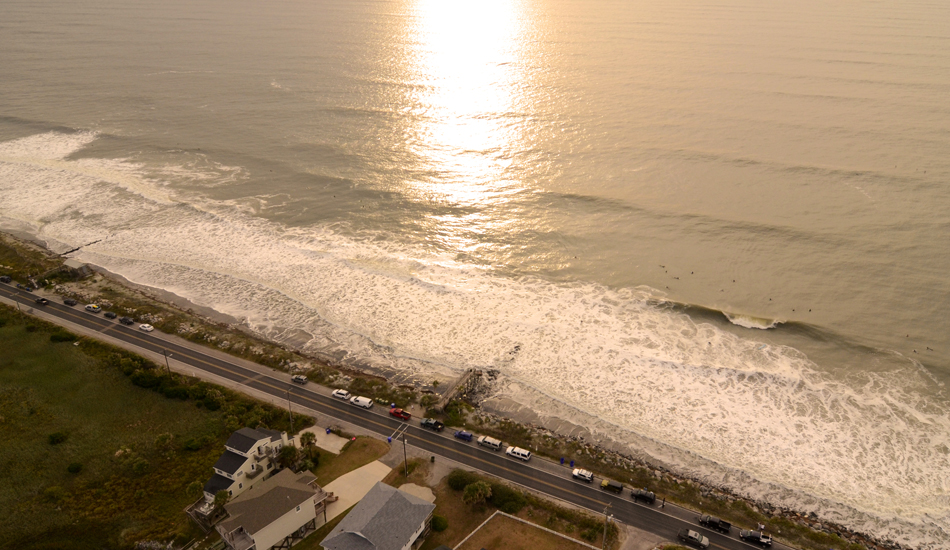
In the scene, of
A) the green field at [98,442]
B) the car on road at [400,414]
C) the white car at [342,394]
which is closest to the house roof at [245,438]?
the green field at [98,442]

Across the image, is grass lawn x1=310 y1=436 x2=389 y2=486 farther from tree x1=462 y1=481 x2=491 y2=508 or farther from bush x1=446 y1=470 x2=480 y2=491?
tree x1=462 y1=481 x2=491 y2=508

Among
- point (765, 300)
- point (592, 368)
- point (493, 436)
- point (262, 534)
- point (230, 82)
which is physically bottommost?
point (262, 534)

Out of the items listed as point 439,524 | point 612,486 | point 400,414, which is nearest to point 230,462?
point 400,414

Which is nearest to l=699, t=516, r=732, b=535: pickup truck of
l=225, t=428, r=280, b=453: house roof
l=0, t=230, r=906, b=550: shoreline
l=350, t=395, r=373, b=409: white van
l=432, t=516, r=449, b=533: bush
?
l=0, t=230, r=906, b=550: shoreline

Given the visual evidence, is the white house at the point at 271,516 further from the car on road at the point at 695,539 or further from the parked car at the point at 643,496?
the car on road at the point at 695,539

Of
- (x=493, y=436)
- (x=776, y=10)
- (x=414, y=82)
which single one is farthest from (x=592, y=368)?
(x=776, y=10)

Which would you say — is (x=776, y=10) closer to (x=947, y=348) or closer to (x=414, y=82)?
(x=414, y=82)

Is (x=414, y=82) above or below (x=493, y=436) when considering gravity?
above
